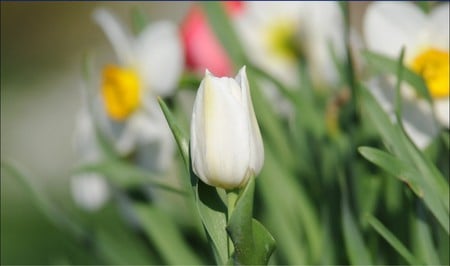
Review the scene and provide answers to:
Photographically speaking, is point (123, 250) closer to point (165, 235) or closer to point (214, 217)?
point (165, 235)

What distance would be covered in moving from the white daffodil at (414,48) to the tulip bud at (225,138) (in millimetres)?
253

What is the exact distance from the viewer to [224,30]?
94 cm

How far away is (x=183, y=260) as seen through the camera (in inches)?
34.7

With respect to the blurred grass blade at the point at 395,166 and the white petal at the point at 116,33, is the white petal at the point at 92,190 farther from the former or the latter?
the blurred grass blade at the point at 395,166

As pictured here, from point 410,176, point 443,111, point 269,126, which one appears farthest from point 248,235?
point 269,126

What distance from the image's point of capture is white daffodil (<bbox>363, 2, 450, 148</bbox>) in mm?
772

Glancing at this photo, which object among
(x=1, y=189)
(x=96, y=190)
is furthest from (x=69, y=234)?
(x=1, y=189)

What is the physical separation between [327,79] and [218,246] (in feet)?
1.56

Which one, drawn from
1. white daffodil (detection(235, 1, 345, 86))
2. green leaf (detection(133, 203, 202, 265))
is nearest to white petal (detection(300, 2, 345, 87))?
white daffodil (detection(235, 1, 345, 86))

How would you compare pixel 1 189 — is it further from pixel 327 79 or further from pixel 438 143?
pixel 438 143

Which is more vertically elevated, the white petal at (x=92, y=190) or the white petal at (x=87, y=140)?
the white petal at (x=87, y=140)

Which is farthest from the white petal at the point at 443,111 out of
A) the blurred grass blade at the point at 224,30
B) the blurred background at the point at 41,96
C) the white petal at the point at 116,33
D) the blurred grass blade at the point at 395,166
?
the blurred background at the point at 41,96

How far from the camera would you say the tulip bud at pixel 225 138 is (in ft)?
1.77

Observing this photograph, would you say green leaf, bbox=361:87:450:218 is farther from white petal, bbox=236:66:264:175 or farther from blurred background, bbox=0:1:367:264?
blurred background, bbox=0:1:367:264
